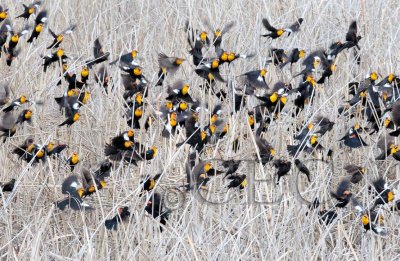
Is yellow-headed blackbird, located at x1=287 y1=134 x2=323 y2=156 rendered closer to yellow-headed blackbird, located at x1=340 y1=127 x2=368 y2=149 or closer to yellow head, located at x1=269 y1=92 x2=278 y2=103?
yellow-headed blackbird, located at x1=340 y1=127 x2=368 y2=149

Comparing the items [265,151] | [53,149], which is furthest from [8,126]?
[265,151]

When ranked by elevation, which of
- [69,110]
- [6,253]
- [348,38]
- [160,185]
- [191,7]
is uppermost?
[191,7]

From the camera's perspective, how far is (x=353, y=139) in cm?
368

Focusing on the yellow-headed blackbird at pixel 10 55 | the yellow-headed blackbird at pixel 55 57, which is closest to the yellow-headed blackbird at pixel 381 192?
the yellow-headed blackbird at pixel 55 57

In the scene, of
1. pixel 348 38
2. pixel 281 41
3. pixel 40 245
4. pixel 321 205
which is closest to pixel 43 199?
pixel 40 245

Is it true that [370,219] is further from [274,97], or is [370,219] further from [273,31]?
[273,31]

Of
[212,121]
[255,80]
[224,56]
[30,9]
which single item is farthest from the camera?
[30,9]

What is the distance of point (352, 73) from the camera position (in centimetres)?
467

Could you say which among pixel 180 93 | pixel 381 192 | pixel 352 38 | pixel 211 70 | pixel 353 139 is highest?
pixel 352 38

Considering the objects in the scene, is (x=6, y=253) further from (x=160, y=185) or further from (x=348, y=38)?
(x=348, y=38)

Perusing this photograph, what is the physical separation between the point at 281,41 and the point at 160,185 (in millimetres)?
1983

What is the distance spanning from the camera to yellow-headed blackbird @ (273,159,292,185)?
338cm

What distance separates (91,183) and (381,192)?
1101 mm

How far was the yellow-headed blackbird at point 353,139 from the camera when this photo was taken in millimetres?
3646
